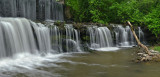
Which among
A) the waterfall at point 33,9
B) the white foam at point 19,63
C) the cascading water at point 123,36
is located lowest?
the white foam at point 19,63

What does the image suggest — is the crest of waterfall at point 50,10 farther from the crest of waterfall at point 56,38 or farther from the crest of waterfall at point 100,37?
the crest of waterfall at point 56,38

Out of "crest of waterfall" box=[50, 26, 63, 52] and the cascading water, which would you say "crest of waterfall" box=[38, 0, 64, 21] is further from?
the cascading water

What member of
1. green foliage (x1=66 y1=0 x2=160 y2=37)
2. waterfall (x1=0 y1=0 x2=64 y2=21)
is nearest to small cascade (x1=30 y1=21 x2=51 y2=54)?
waterfall (x1=0 y1=0 x2=64 y2=21)

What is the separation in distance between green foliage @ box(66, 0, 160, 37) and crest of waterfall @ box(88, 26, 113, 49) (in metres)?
3.13

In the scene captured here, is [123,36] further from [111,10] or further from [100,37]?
[111,10]

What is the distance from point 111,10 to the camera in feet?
64.3

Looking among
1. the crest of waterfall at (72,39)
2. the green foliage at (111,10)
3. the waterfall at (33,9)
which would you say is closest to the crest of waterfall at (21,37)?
the crest of waterfall at (72,39)

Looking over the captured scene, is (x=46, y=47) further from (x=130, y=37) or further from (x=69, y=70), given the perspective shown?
(x=130, y=37)

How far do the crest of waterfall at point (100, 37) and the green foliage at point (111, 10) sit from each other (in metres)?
3.13

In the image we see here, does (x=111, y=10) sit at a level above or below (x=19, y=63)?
above

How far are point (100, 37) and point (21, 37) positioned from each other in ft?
20.9

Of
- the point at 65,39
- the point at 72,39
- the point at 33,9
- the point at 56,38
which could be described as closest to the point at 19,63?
the point at 56,38

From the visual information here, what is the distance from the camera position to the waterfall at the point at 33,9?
1432cm

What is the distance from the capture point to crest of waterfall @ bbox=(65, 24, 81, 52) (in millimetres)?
12025
